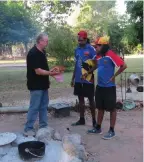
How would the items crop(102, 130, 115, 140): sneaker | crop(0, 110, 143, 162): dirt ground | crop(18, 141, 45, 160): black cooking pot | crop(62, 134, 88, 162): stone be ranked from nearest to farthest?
crop(18, 141, 45, 160): black cooking pot, crop(62, 134, 88, 162): stone, crop(0, 110, 143, 162): dirt ground, crop(102, 130, 115, 140): sneaker

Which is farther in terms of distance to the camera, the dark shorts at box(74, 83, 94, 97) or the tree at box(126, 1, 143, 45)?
the tree at box(126, 1, 143, 45)

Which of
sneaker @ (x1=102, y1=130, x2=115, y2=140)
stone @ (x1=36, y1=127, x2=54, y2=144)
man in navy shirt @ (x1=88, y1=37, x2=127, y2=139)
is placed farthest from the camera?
sneaker @ (x1=102, y1=130, x2=115, y2=140)

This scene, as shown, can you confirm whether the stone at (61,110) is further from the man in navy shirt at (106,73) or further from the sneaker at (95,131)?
the man in navy shirt at (106,73)

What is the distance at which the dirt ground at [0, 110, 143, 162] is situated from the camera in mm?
4555

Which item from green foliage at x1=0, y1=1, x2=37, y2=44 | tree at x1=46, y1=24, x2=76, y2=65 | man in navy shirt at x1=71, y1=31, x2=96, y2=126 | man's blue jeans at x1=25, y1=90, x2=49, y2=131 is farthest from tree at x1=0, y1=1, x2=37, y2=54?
man's blue jeans at x1=25, y1=90, x2=49, y2=131

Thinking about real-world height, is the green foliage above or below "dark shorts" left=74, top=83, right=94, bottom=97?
above

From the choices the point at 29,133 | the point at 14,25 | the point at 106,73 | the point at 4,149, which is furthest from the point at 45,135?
the point at 14,25

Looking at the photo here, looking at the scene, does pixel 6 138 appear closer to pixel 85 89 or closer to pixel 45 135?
pixel 45 135

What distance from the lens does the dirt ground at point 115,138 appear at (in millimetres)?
4555

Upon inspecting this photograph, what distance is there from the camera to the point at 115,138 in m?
5.29

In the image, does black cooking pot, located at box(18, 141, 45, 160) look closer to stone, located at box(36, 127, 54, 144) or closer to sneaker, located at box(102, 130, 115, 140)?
stone, located at box(36, 127, 54, 144)

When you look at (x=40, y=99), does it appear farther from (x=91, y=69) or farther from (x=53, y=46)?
(x=53, y=46)

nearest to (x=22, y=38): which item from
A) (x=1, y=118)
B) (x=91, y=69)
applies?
(x=1, y=118)

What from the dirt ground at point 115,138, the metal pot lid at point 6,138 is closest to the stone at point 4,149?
the metal pot lid at point 6,138
